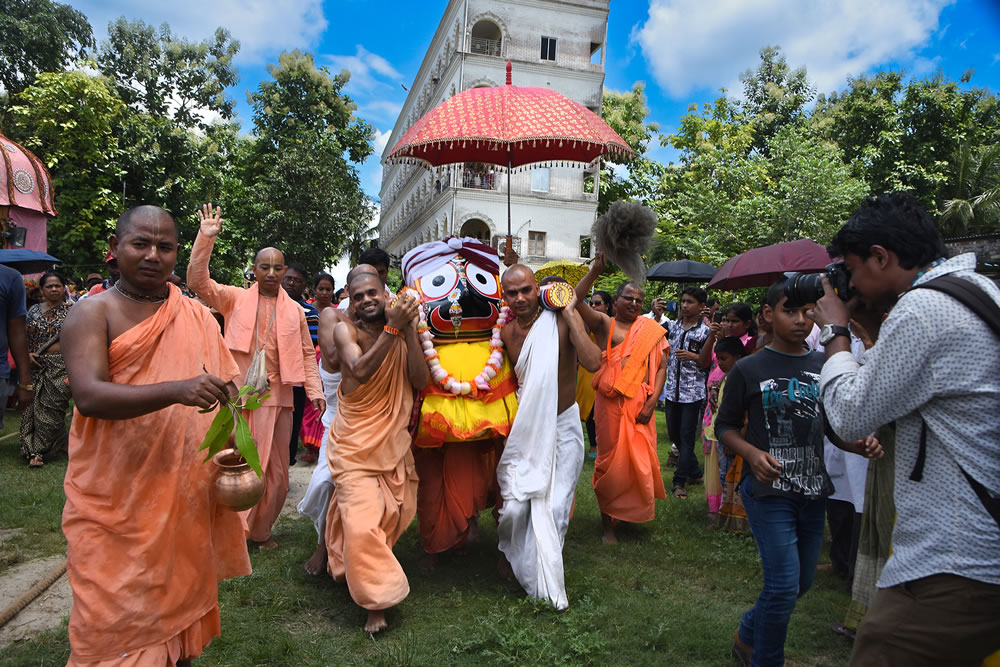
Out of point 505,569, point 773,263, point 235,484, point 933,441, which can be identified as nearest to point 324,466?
point 505,569

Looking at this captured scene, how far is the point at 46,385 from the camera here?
7613 millimetres

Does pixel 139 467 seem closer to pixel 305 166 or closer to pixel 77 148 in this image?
pixel 77 148

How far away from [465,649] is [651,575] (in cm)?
179

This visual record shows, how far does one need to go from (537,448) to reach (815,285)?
2.27 meters

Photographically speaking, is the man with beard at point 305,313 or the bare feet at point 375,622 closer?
the bare feet at point 375,622

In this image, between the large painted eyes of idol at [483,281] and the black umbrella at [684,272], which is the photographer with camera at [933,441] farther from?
the black umbrella at [684,272]

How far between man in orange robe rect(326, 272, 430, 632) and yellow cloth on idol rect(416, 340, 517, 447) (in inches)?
5.9

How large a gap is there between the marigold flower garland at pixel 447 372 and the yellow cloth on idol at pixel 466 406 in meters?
0.04

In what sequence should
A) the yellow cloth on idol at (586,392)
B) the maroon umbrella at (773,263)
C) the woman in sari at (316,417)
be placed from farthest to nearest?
the woman in sari at (316,417) → the maroon umbrella at (773,263) → the yellow cloth on idol at (586,392)

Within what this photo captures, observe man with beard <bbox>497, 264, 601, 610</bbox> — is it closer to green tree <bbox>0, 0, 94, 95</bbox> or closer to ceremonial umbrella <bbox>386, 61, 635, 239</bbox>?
ceremonial umbrella <bbox>386, 61, 635, 239</bbox>

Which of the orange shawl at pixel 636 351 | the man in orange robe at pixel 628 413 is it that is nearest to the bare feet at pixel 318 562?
the man in orange robe at pixel 628 413

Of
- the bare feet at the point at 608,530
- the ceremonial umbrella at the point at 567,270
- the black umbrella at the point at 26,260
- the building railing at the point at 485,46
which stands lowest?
the bare feet at the point at 608,530

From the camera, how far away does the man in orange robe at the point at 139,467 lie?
2.43 metres

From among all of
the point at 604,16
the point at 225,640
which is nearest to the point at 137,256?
the point at 225,640
